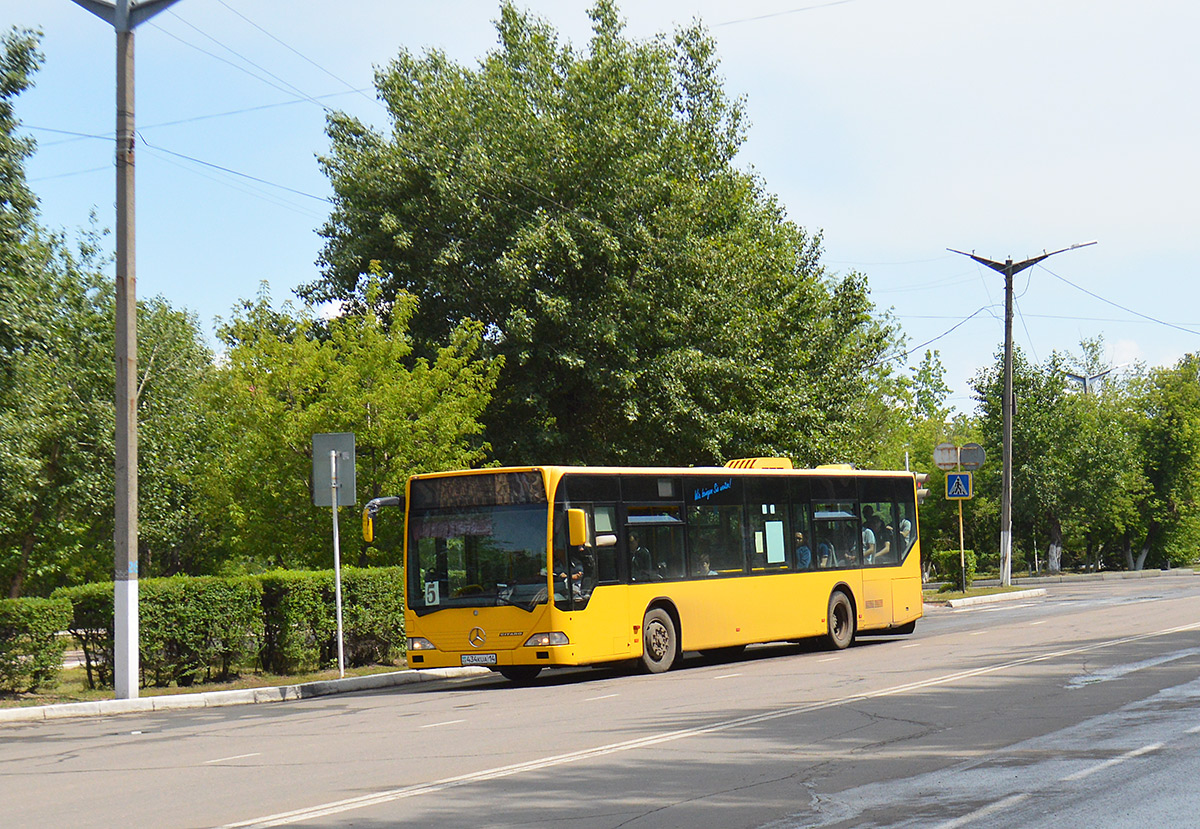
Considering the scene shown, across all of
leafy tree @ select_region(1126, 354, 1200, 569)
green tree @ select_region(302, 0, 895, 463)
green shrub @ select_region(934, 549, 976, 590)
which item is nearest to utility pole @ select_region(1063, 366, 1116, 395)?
leafy tree @ select_region(1126, 354, 1200, 569)

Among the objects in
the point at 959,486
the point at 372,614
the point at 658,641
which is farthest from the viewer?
the point at 959,486

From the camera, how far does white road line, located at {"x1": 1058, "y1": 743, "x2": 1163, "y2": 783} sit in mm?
8320

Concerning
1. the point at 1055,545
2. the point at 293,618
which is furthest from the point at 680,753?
the point at 1055,545

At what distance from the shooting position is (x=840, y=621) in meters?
22.0

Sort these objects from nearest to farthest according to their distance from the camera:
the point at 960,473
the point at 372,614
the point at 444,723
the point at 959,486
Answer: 1. the point at 444,723
2. the point at 372,614
3. the point at 959,486
4. the point at 960,473

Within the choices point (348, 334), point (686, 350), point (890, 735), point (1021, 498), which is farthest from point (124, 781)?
point (1021, 498)

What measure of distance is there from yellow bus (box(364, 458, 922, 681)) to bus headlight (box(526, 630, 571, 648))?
13 mm

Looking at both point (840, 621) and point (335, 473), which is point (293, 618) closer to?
point (335, 473)

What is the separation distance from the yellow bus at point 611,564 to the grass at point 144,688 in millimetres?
2231

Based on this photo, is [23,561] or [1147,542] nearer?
[23,561]

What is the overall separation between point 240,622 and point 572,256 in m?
12.7

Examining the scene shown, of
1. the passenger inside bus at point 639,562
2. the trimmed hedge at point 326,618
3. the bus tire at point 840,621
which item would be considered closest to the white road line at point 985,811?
the passenger inside bus at point 639,562

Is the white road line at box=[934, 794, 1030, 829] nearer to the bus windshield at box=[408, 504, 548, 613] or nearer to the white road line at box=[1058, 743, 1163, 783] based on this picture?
the white road line at box=[1058, 743, 1163, 783]

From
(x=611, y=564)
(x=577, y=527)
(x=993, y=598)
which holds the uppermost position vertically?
(x=577, y=527)
